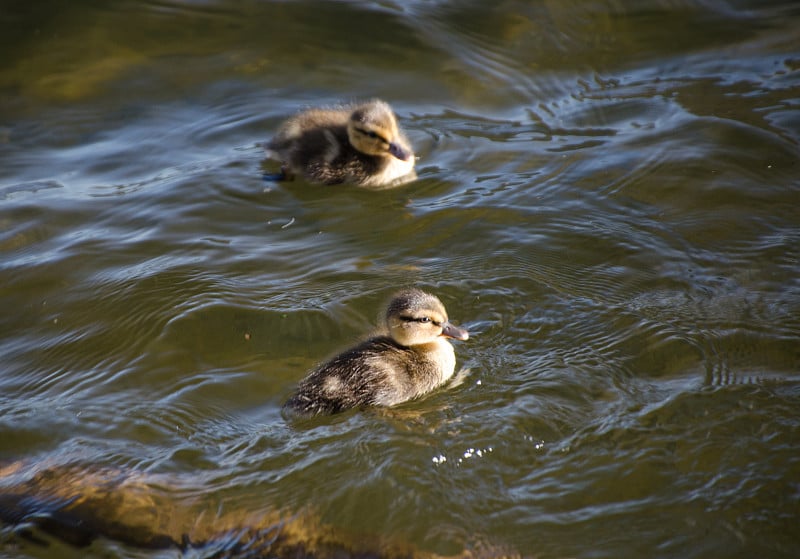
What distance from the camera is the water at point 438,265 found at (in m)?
3.24

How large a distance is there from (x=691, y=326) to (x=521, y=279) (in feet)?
2.89

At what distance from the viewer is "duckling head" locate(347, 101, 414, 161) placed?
578 centimetres

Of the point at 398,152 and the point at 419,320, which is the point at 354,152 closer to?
the point at 398,152

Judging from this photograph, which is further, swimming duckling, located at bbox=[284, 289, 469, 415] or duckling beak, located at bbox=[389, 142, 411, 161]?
duckling beak, located at bbox=[389, 142, 411, 161]

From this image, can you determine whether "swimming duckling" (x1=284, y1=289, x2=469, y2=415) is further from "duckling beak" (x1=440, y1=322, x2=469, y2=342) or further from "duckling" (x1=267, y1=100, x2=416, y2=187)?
"duckling" (x1=267, y1=100, x2=416, y2=187)

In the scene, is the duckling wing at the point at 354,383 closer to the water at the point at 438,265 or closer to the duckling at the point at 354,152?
the water at the point at 438,265

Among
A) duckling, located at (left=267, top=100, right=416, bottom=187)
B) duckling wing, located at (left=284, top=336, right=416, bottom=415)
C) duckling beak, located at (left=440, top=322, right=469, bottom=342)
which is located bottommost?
duckling wing, located at (left=284, top=336, right=416, bottom=415)

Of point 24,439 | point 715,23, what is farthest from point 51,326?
point 715,23

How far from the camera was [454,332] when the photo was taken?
157 inches

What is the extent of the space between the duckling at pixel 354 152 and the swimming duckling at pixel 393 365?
1.88m

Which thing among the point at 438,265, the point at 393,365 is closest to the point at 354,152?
the point at 438,265

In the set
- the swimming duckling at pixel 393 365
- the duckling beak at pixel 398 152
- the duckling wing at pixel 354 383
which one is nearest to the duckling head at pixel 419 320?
the swimming duckling at pixel 393 365

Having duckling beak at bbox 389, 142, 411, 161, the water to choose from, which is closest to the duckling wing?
the water

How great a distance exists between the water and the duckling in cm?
14
